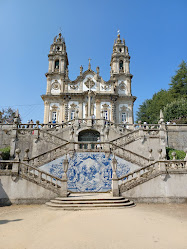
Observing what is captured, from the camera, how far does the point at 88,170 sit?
12.5 meters

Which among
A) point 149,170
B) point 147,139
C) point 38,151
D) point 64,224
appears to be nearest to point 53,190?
point 64,224

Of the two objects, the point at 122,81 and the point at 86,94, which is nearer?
the point at 86,94

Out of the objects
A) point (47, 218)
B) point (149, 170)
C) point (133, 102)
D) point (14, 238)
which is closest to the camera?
point (14, 238)

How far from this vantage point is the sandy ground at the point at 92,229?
4688 mm

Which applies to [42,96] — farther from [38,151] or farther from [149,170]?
[149,170]

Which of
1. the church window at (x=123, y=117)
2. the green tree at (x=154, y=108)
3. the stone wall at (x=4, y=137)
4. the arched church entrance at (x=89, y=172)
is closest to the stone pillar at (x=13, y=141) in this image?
A: the stone wall at (x=4, y=137)

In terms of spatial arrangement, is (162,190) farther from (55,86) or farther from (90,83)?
(55,86)

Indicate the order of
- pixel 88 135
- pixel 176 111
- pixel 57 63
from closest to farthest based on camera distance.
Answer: pixel 88 135
pixel 176 111
pixel 57 63

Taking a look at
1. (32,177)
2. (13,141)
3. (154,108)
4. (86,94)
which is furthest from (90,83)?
(32,177)

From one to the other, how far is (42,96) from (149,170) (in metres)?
24.4

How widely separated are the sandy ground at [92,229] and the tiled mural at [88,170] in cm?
378

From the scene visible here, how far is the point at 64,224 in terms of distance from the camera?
20.3ft

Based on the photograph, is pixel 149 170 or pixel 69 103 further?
pixel 69 103

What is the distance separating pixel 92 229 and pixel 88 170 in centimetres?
677
